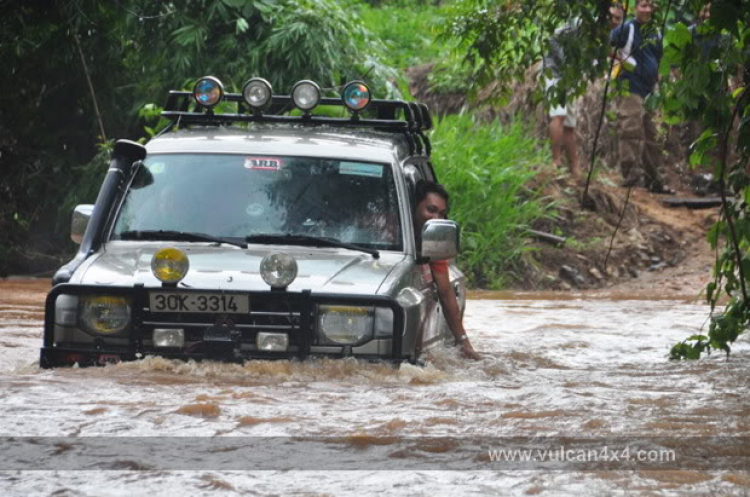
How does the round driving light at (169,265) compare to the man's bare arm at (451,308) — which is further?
the man's bare arm at (451,308)

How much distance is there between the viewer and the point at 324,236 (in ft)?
21.4

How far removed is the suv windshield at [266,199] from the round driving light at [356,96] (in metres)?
0.56

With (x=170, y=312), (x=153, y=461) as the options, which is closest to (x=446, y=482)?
(x=153, y=461)

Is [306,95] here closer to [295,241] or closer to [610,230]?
[295,241]

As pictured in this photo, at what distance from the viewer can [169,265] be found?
5.71 m

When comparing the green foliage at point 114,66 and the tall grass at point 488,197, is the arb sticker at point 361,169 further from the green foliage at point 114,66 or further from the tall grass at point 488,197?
the tall grass at point 488,197

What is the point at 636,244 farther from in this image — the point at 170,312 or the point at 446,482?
the point at 446,482

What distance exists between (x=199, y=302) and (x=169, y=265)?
0.21 meters

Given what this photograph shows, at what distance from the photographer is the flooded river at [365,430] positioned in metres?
4.35

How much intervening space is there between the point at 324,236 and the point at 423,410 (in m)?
1.32

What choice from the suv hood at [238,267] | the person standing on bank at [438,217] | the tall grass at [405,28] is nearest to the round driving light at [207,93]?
the suv hood at [238,267]

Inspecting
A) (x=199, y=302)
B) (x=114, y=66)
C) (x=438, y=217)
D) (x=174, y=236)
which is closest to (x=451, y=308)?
(x=438, y=217)

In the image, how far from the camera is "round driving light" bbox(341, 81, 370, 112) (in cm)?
Answer: 725

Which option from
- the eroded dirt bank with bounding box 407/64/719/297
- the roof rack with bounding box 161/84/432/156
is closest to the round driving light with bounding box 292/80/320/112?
the roof rack with bounding box 161/84/432/156
